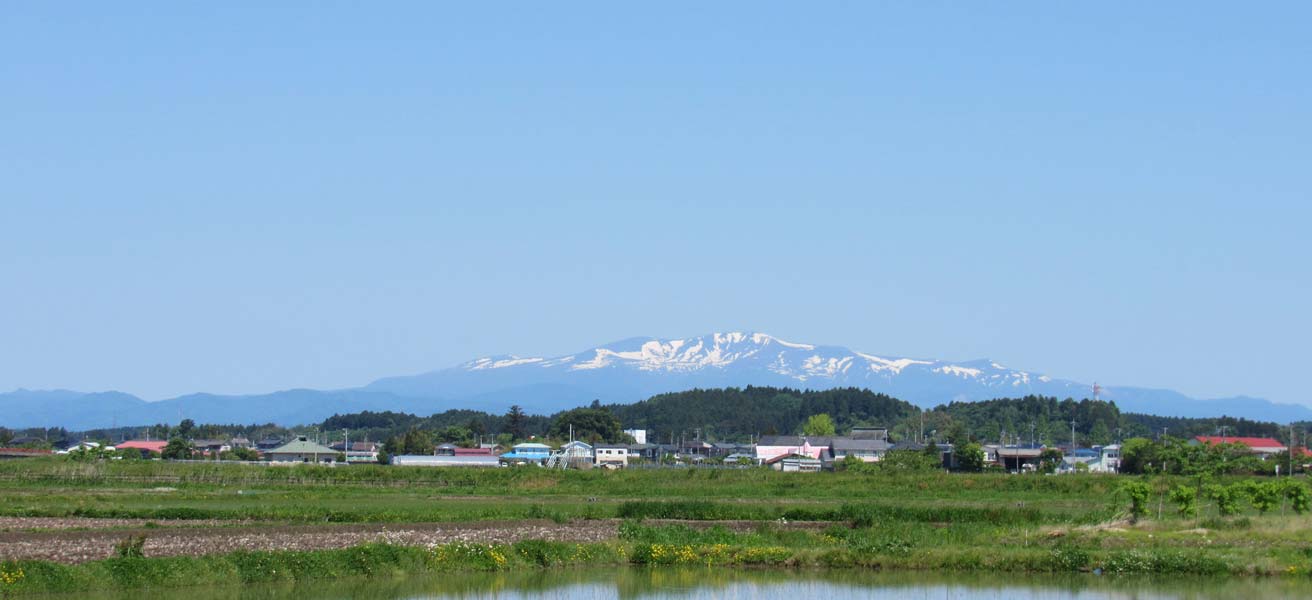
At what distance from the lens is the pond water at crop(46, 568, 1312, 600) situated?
25.5 m

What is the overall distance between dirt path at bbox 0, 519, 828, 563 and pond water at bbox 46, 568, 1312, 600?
2245mm

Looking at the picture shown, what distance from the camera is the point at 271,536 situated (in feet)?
98.8

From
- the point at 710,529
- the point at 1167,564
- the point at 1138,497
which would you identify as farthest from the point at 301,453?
the point at 1167,564

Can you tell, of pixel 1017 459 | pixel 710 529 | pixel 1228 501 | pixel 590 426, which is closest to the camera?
pixel 710 529

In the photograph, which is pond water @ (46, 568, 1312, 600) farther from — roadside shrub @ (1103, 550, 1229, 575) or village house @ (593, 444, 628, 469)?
village house @ (593, 444, 628, 469)

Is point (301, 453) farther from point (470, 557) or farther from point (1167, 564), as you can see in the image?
point (1167, 564)

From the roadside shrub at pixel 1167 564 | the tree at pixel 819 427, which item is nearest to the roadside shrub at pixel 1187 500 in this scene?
the roadside shrub at pixel 1167 564

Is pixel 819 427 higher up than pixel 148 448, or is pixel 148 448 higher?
pixel 819 427

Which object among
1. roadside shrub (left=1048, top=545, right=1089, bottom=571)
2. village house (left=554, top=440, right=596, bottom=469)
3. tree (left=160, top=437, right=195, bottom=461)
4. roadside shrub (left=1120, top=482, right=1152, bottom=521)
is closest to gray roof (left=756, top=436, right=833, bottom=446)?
village house (left=554, top=440, right=596, bottom=469)

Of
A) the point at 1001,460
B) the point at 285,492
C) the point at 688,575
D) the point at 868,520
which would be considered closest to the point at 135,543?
the point at 688,575

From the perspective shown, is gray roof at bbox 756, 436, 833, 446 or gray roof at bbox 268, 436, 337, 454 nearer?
gray roof at bbox 268, 436, 337, 454

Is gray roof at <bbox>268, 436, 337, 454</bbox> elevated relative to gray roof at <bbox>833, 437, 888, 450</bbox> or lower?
lower

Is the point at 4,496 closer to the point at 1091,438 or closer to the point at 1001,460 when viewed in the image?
the point at 1001,460

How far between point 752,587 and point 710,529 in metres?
8.30
